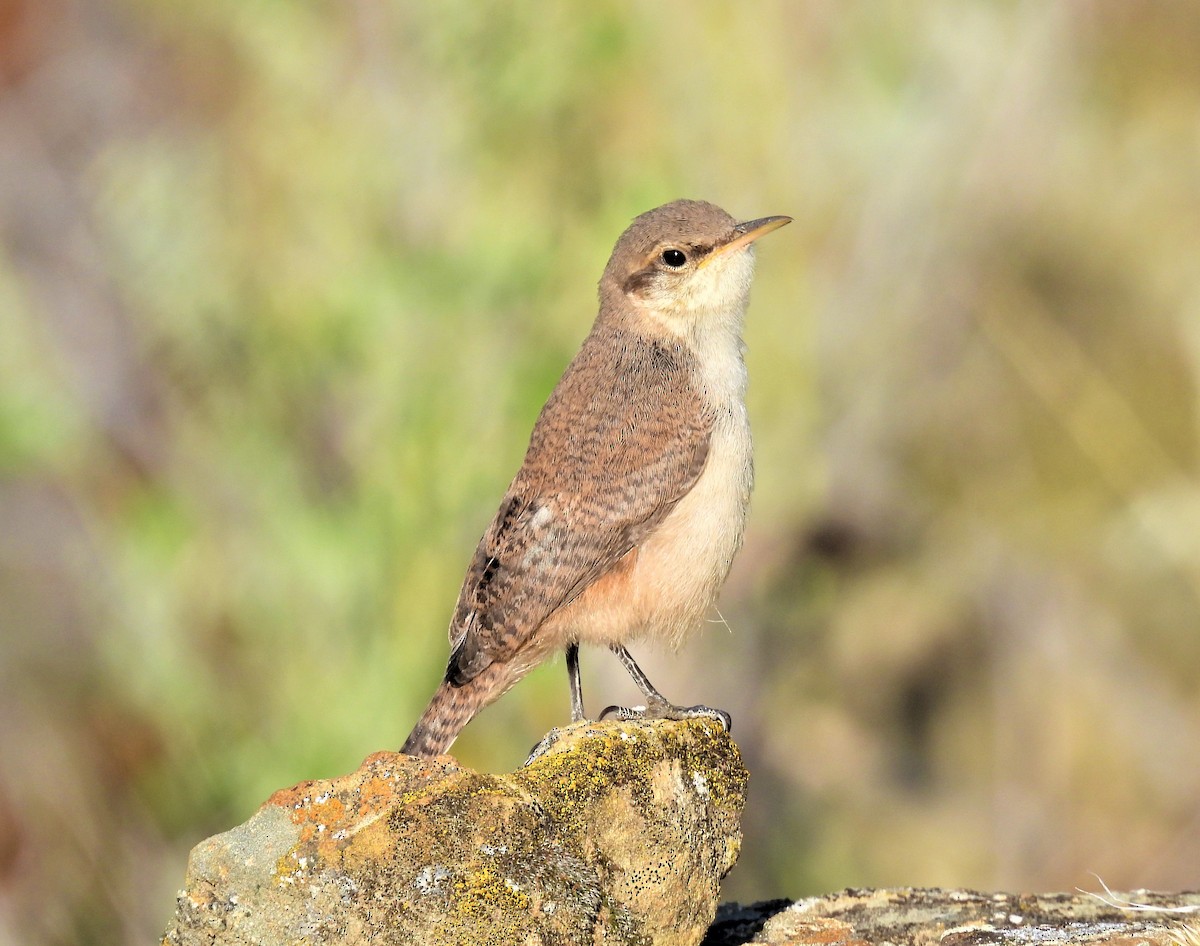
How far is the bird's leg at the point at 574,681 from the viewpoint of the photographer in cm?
531

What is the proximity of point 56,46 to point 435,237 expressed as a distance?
574cm

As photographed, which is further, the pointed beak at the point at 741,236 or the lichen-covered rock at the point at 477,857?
the pointed beak at the point at 741,236

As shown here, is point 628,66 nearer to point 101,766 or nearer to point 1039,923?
point 101,766

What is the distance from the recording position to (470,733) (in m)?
7.16

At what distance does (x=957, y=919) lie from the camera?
4.70 metres

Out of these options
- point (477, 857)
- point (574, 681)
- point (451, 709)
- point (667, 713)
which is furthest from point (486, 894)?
point (574, 681)

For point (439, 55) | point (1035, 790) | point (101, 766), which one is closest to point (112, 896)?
point (101, 766)

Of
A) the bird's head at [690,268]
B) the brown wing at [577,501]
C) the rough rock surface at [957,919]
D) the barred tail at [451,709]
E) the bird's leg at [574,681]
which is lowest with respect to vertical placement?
the rough rock surface at [957,919]

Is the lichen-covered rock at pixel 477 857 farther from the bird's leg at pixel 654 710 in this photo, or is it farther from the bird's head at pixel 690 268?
the bird's head at pixel 690 268

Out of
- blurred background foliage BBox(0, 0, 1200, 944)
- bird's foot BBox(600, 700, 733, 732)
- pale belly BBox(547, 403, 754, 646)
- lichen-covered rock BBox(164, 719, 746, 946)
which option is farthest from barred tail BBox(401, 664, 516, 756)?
blurred background foliage BBox(0, 0, 1200, 944)

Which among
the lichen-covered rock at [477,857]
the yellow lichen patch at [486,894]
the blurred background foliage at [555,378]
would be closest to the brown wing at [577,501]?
the lichen-covered rock at [477,857]

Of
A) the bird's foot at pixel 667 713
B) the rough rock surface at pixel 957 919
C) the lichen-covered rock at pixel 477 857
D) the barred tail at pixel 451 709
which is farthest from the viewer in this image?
the barred tail at pixel 451 709

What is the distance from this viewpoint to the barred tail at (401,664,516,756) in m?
5.07

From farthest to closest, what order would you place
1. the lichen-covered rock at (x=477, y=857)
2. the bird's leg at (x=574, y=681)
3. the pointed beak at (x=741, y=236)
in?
the pointed beak at (x=741, y=236), the bird's leg at (x=574, y=681), the lichen-covered rock at (x=477, y=857)
